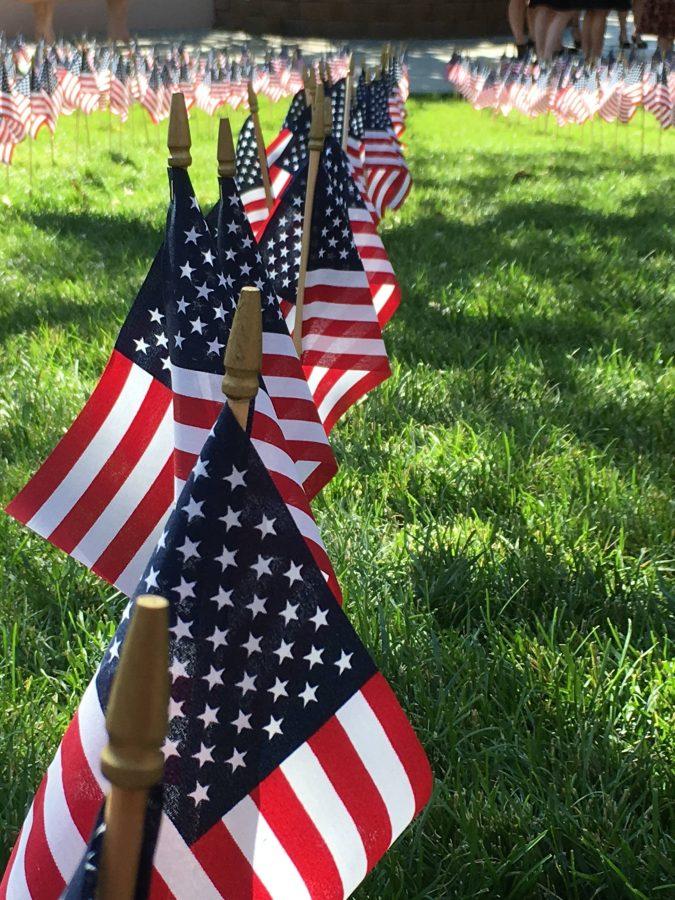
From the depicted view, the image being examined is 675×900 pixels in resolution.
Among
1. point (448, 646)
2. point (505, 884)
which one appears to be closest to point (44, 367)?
point (448, 646)

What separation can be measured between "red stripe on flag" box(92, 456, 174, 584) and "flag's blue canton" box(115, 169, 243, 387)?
0.20 metres

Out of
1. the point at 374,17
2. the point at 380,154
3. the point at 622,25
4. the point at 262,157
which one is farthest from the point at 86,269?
the point at 374,17

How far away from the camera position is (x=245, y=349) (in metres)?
1.27

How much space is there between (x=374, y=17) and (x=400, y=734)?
25860 millimetres

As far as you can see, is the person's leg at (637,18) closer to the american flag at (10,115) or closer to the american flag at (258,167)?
the american flag at (10,115)

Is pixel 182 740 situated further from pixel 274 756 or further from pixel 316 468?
pixel 316 468

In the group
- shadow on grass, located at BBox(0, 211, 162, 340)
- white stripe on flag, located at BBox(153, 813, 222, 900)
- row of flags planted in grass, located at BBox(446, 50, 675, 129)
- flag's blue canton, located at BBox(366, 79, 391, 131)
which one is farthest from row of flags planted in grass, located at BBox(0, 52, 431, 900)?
row of flags planted in grass, located at BBox(446, 50, 675, 129)

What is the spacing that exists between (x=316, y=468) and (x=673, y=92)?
10.1 meters

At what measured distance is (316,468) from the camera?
2.47m

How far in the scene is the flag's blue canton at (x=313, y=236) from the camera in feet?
9.97

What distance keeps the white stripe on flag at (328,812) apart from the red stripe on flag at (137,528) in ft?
2.66

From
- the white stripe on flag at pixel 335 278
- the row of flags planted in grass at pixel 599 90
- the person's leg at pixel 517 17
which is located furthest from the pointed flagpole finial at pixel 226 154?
the person's leg at pixel 517 17

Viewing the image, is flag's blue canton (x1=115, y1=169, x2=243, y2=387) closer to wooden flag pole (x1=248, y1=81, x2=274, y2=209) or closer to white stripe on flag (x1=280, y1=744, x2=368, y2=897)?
white stripe on flag (x1=280, y1=744, x2=368, y2=897)

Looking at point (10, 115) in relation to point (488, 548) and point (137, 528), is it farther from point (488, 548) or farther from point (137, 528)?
point (137, 528)
